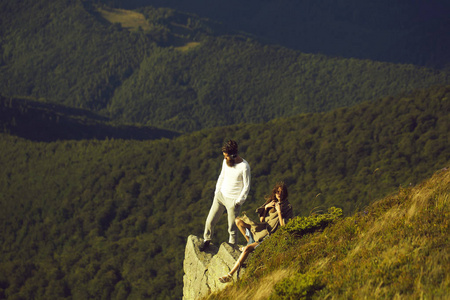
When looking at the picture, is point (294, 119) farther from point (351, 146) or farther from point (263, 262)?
point (263, 262)

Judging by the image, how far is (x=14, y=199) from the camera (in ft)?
357

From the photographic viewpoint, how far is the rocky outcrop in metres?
12.3

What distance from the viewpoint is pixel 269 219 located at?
12.7 metres

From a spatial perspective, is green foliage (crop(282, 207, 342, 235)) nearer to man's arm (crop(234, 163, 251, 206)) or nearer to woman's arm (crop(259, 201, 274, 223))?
woman's arm (crop(259, 201, 274, 223))

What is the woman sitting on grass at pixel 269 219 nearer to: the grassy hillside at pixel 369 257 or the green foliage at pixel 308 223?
the green foliage at pixel 308 223

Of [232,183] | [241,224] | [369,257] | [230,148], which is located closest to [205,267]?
[241,224]

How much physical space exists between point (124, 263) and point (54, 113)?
425 ft

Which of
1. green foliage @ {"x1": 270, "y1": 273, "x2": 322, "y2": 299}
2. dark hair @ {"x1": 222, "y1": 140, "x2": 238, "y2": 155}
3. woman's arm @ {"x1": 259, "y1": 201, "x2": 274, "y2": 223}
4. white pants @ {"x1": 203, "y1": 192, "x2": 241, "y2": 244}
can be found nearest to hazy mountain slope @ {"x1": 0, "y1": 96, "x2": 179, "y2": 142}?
white pants @ {"x1": 203, "y1": 192, "x2": 241, "y2": 244}

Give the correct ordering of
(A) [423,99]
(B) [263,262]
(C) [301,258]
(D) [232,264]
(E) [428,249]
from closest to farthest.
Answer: (E) [428,249] < (C) [301,258] < (B) [263,262] < (D) [232,264] < (A) [423,99]

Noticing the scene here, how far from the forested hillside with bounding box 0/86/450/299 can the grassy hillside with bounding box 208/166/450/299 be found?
38.3 metres

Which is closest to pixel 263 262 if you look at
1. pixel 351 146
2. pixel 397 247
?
pixel 397 247

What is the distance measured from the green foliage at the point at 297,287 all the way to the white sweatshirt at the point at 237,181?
3.13 metres

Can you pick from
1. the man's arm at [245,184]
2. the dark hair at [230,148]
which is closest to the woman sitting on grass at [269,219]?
the man's arm at [245,184]

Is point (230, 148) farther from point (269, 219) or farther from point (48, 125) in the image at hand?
point (48, 125)
